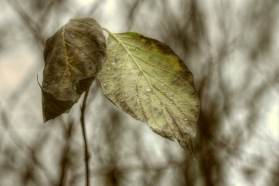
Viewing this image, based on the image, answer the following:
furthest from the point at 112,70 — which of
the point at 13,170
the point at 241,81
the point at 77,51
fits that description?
the point at 241,81

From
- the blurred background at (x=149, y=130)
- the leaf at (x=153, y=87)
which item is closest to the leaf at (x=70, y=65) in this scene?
the leaf at (x=153, y=87)

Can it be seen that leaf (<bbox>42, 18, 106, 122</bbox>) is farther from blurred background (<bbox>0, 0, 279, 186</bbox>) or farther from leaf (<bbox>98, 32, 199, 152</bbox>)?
blurred background (<bbox>0, 0, 279, 186</bbox>)

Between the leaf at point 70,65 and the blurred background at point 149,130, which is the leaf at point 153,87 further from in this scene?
the blurred background at point 149,130

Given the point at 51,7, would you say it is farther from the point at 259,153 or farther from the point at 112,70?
the point at 112,70

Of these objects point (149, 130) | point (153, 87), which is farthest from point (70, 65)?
point (149, 130)

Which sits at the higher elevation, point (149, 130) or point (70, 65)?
point (70, 65)

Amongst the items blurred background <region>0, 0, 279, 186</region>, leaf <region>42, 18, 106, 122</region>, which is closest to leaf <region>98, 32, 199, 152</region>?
leaf <region>42, 18, 106, 122</region>

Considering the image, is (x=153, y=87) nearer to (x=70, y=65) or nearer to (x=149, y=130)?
(x=70, y=65)
